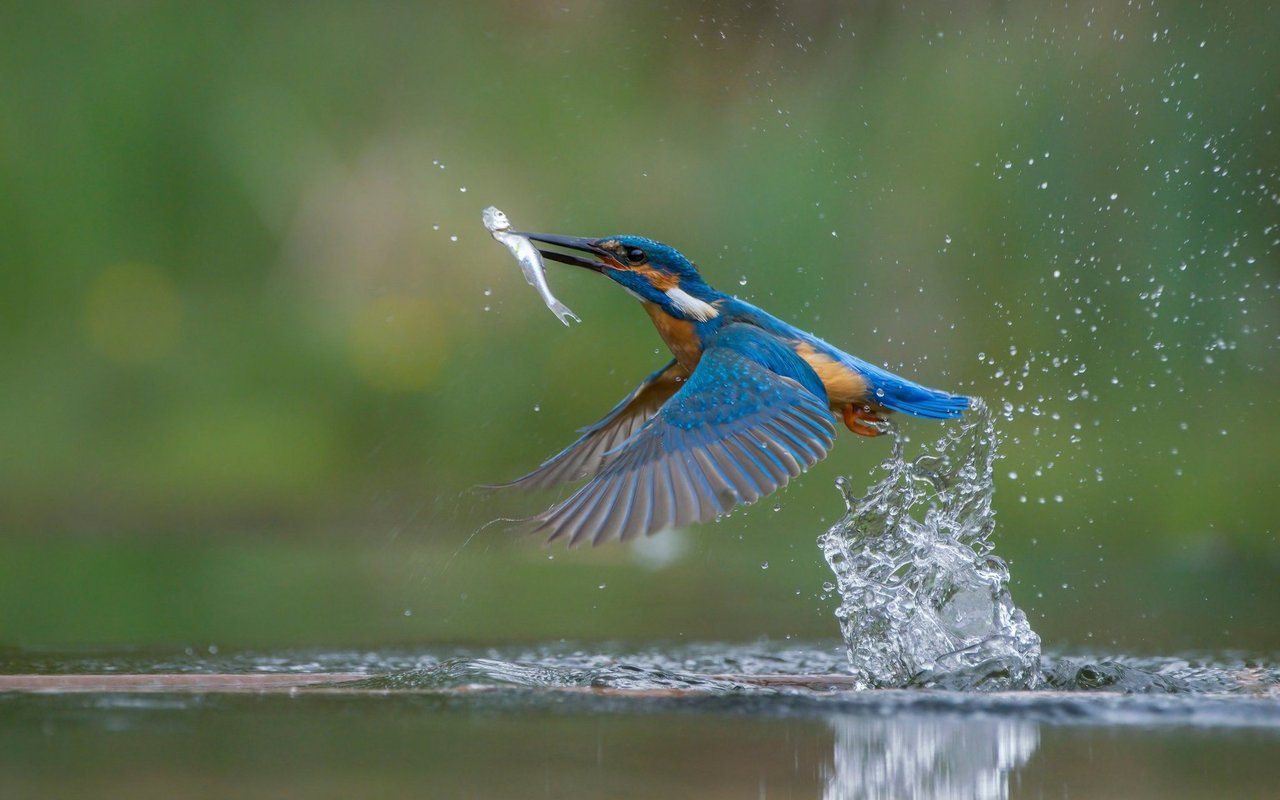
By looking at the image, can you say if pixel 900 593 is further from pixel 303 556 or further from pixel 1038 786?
pixel 303 556

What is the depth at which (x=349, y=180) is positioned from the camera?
9.50 meters

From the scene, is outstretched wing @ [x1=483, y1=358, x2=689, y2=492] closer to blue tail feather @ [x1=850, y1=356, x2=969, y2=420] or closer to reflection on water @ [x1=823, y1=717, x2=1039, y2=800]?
blue tail feather @ [x1=850, y1=356, x2=969, y2=420]

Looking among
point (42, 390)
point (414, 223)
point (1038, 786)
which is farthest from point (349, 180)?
point (1038, 786)

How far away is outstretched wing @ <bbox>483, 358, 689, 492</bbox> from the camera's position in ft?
18.2

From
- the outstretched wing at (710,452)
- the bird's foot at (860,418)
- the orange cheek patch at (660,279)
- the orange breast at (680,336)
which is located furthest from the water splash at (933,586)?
the orange cheek patch at (660,279)

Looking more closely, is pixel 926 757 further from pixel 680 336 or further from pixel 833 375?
pixel 680 336

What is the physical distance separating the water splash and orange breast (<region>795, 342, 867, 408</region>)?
25 cm

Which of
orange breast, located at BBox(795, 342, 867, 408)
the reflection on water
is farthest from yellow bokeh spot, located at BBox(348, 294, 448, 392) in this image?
the reflection on water

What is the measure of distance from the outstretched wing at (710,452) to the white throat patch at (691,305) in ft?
0.80

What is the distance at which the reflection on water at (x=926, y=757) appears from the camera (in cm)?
309

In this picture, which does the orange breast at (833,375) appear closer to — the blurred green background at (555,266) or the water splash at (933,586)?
the water splash at (933,586)

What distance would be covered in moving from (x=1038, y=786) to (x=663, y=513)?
5.07 ft

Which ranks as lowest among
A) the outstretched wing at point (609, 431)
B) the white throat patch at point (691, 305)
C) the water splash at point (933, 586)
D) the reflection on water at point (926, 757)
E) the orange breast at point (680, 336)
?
the reflection on water at point (926, 757)

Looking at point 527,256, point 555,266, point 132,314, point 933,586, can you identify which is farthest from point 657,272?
point 132,314
